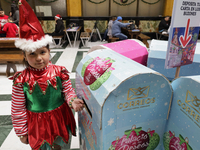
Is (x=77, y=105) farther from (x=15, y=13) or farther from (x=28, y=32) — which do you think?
(x=15, y=13)

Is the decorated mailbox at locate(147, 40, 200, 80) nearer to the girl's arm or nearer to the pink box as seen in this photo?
the pink box

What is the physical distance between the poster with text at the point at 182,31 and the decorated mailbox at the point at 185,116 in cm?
16

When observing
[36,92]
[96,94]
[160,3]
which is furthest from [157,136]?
[160,3]

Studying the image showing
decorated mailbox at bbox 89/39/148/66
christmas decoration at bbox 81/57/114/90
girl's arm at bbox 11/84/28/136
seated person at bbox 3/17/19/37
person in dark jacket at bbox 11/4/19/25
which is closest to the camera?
christmas decoration at bbox 81/57/114/90

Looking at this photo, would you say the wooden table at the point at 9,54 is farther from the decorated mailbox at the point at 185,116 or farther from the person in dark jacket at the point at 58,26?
the decorated mailbox at the point at 185,116

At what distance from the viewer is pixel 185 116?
81 cm

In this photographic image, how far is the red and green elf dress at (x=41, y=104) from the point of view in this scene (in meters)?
1.08

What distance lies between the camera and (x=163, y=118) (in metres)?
0.95

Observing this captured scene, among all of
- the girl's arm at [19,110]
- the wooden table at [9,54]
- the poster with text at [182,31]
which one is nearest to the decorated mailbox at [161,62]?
the poster with text at [182,31]

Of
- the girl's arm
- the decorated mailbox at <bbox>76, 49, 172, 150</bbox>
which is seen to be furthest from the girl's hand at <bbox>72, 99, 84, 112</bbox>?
the girl's arm

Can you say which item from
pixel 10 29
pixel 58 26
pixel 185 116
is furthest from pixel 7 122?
pixel 58 26

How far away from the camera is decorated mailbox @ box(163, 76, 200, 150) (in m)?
0.74

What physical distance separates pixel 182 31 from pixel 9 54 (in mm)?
3914

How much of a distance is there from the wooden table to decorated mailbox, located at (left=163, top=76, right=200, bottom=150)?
11.2ft
